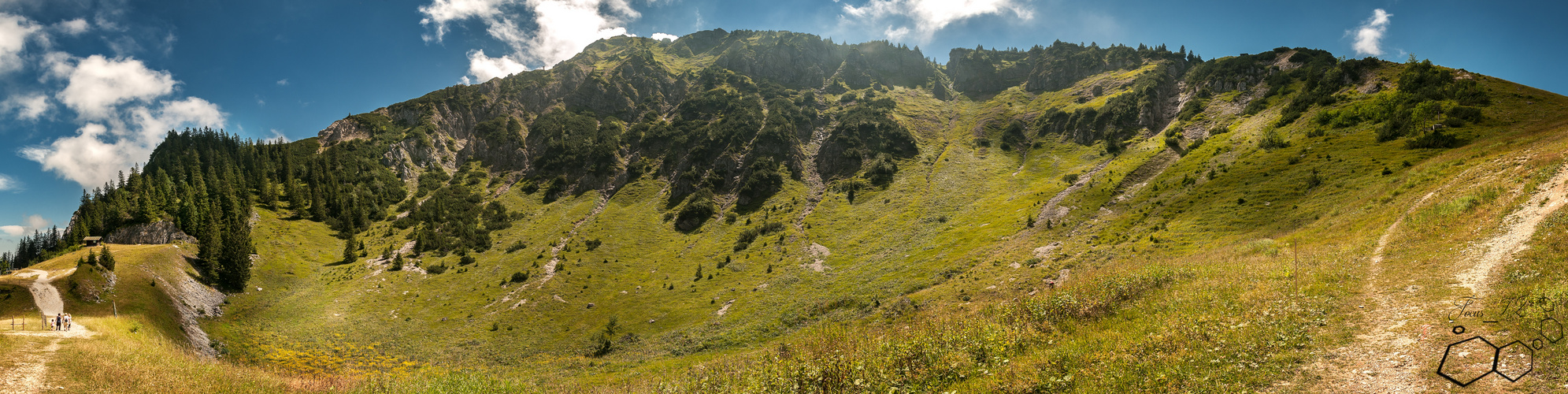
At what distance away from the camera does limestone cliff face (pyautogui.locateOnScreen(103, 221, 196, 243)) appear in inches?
3533

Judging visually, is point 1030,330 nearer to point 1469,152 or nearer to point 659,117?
point 1469,152

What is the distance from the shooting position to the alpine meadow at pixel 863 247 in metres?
14.2

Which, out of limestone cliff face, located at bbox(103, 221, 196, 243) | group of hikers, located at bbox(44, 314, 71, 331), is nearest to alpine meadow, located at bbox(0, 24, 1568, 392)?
limestone cliff face, located at bbox(103, 221, 196, 243)

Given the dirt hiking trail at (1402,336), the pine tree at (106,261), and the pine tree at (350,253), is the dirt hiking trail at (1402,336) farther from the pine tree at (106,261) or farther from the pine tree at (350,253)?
the pine tree at (350,253)

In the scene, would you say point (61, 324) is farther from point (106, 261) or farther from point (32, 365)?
point (106, 261)

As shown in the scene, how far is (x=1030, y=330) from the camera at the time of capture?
54.9 feet

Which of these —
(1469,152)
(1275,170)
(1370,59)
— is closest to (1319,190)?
(1469,152)

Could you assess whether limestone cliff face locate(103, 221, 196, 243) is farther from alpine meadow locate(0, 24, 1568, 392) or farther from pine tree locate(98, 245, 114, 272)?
pine tree locate(98, 245, 114, 272)

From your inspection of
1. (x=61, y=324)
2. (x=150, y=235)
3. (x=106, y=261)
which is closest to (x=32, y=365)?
(x=61, y=324)

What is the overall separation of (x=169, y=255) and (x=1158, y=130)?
20279cm

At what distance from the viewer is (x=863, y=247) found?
89.2 metres

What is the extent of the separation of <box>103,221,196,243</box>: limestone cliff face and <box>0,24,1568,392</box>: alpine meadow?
114 centimetres

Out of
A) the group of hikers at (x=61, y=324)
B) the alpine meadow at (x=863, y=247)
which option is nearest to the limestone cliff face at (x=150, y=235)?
the alpine meadow at (x=863, y=247)

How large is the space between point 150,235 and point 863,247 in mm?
137698
